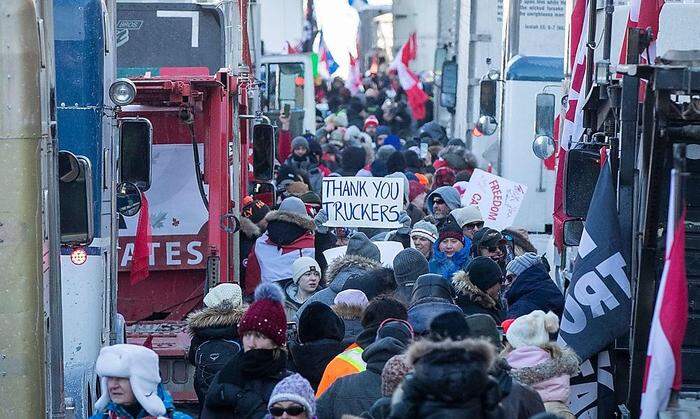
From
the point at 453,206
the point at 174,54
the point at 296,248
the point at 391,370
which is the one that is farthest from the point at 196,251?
the point at 391,370

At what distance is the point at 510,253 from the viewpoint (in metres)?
12.4

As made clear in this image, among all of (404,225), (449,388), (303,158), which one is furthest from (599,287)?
(303,158)

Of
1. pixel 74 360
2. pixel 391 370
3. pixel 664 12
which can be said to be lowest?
pixel 74 360

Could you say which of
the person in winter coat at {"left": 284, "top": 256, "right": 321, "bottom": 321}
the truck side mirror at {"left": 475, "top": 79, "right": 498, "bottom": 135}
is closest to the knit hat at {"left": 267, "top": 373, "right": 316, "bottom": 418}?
the person in winter coat at {"left": 284, "top": 256, "right": 321, "bottom": 321}

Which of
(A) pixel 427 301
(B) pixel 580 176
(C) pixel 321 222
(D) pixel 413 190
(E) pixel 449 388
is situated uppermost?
(B) pixel 580 176

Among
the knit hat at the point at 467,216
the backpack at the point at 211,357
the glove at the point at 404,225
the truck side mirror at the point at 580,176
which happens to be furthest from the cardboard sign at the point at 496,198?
the backpack at the point at 211,357

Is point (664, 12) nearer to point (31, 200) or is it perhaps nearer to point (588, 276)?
point (588, 276)

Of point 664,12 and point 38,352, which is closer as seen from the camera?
point 38,352

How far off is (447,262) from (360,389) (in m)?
5.23

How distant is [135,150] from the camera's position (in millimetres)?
9609

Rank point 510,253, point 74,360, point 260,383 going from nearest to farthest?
point 260,383 < point 74,360 < point 510,253

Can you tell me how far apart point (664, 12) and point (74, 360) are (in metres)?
3.90

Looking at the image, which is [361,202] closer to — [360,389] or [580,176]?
[580,176]

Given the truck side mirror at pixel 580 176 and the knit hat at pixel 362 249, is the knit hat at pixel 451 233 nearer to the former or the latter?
the knit hat at pixel 362 249
